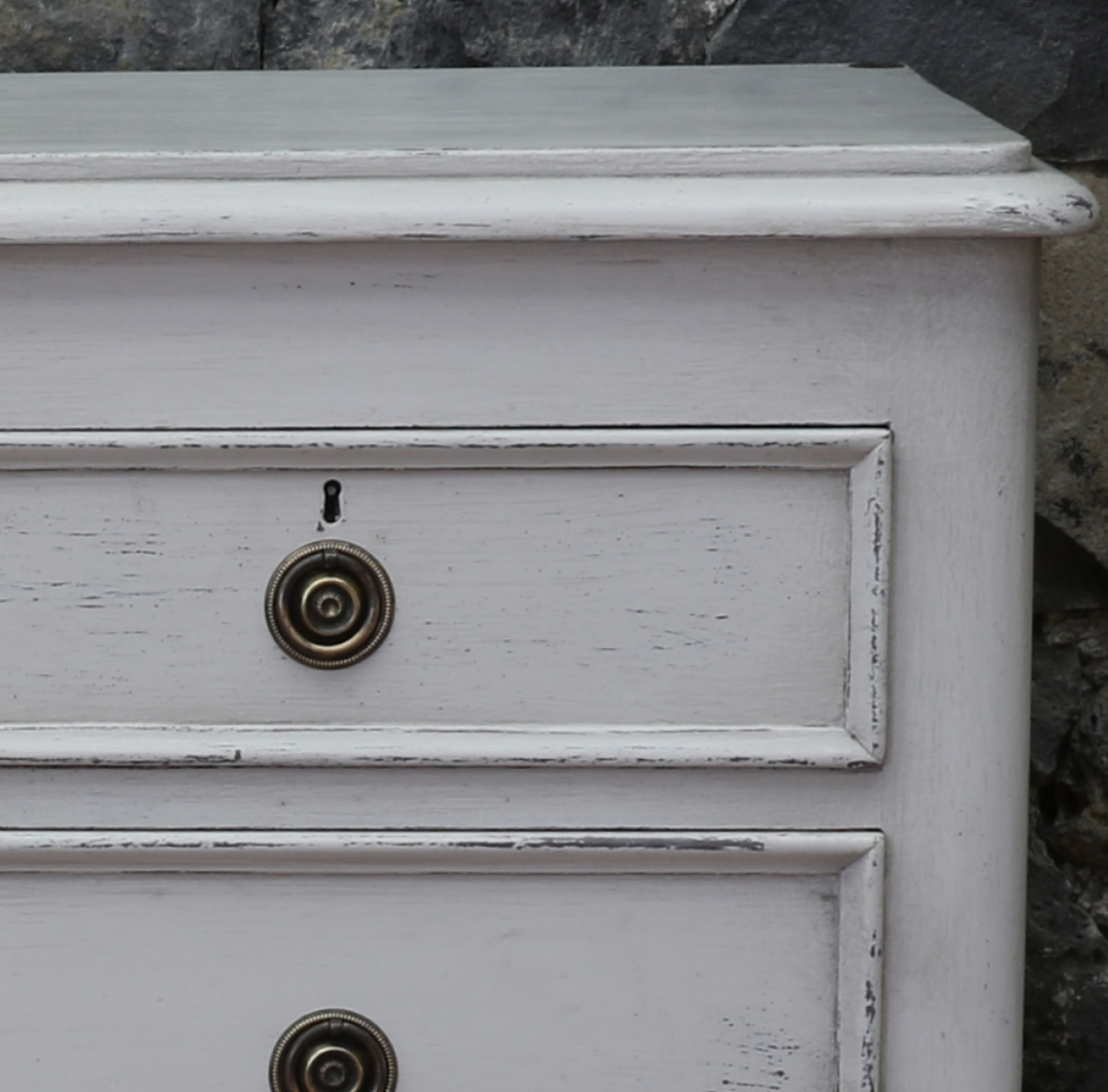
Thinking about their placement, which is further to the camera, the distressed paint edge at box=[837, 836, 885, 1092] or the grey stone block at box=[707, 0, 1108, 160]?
the grey stone block at box=[707, 0, 1108, 160]

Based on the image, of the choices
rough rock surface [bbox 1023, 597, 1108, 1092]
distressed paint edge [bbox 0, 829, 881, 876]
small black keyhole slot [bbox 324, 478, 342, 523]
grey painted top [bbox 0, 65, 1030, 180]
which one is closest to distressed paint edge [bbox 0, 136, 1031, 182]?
grey painted top [bbox 0, 65, 1030, 180]

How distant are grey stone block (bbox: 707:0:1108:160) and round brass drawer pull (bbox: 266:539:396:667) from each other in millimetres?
620

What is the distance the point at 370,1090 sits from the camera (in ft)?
1.81

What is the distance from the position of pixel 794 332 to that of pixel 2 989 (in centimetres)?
39

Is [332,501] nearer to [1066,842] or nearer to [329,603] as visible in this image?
[329,603]

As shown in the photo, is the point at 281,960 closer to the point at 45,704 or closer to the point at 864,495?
the point at 45,704

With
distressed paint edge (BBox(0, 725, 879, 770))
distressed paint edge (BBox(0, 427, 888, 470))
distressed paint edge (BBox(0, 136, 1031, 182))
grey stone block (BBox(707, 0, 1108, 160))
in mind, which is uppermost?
grey stone block (BBox(707, 0, 1108, 160))

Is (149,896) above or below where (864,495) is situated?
below

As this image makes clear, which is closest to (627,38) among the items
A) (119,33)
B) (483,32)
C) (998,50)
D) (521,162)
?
(483,32)

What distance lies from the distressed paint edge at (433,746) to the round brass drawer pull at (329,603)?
0.11 feet

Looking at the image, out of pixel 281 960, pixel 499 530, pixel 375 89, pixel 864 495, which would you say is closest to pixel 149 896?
pixel 281 960

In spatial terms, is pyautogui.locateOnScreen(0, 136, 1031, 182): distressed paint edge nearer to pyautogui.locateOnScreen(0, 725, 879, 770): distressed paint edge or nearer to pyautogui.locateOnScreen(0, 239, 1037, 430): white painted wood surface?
pyautogui.locateOnScreen(0, 239, 1037, 430): white painted wood surface

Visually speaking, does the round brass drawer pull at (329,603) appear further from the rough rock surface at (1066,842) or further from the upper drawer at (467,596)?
the rough rock surface at (1066,842)

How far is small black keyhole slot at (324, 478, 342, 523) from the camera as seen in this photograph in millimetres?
517
